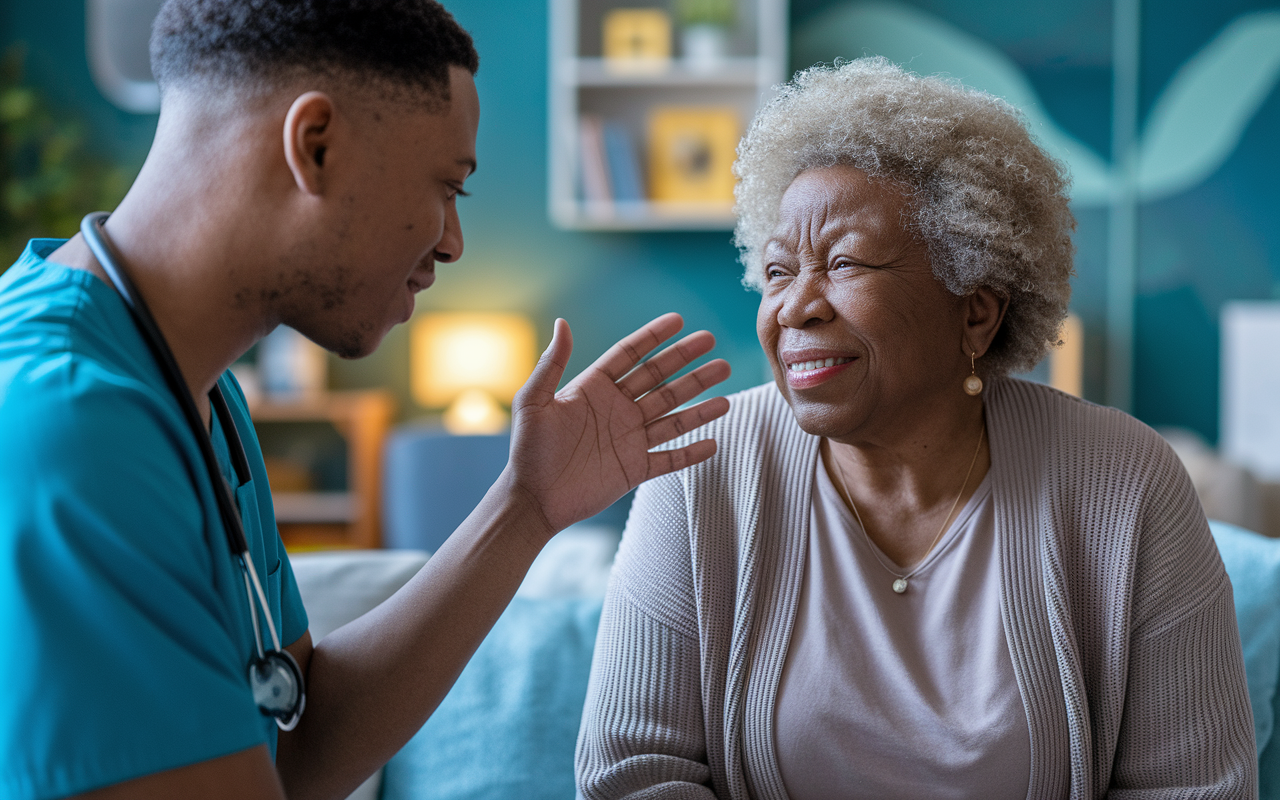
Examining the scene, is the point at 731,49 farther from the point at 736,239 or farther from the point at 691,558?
the point at 691,558

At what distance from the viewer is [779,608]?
4.17ft

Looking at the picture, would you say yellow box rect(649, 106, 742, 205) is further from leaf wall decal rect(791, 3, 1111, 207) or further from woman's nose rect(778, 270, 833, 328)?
woman's nose rect(778, 270, 833, 328)

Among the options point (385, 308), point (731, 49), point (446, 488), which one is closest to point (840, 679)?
point (385, 308)

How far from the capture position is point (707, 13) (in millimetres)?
4230

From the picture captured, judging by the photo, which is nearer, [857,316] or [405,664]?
[405,664]

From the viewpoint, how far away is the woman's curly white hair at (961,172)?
129 cm

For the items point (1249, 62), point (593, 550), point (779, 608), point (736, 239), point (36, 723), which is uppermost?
point (1249, 62)

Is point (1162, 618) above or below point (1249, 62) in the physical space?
below

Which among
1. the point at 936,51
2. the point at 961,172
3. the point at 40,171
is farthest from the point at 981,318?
the point at 40,171

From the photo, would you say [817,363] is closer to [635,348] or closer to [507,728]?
[635,348]

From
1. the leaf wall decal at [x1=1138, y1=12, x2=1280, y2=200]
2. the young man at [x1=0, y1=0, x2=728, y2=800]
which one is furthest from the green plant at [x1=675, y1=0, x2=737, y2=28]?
the young man at [x1=0, y1=0, x2=728, y2=800]

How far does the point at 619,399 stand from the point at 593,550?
1.36 m

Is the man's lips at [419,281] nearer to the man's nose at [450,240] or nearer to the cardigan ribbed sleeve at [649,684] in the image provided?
the man's nose at [450,240]

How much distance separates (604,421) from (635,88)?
3604mm
